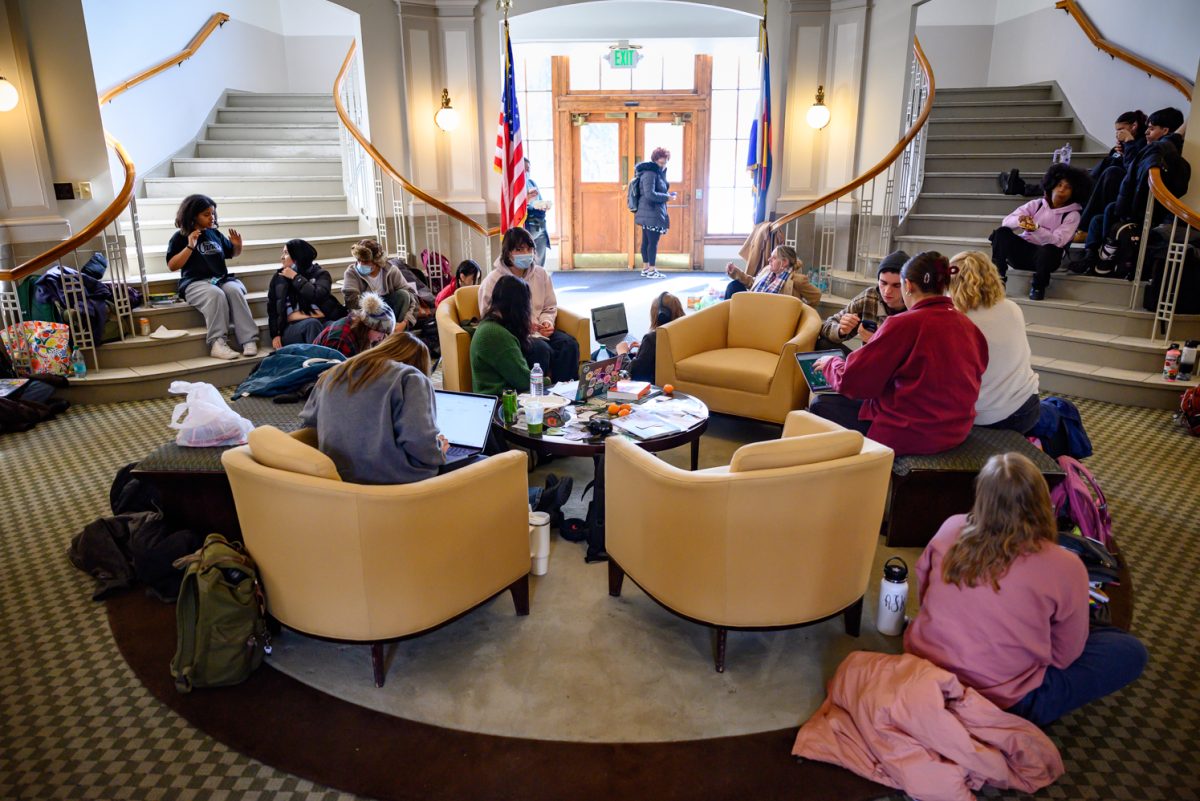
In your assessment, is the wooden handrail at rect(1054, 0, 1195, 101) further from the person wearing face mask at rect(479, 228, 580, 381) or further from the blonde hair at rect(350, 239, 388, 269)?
the blonde hair at rect(350, 239, 388, 269)

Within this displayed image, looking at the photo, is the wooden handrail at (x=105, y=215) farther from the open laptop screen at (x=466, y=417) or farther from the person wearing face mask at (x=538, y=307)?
the open laptop screen at (x=466, y=417)

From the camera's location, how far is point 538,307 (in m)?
5.48

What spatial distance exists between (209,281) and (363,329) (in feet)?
7.01

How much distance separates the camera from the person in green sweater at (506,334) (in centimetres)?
394

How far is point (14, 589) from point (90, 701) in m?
0.95

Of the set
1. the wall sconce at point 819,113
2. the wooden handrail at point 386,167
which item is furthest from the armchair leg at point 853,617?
the wall sconce at point 819,113

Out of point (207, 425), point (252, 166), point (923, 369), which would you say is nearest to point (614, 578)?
point (923, 369)

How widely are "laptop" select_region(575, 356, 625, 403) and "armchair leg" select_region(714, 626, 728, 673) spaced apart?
1556 mm

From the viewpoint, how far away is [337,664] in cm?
268

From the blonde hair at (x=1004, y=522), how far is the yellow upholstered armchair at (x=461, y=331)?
10.6ft

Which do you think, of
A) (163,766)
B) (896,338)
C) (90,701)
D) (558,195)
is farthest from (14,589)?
(558,195)

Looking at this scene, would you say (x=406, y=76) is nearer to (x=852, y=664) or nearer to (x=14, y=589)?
(x=14, y=589)

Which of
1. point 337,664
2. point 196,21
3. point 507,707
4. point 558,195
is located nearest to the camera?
point 507,707

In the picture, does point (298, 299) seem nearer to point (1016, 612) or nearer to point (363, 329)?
point (363, 329)
